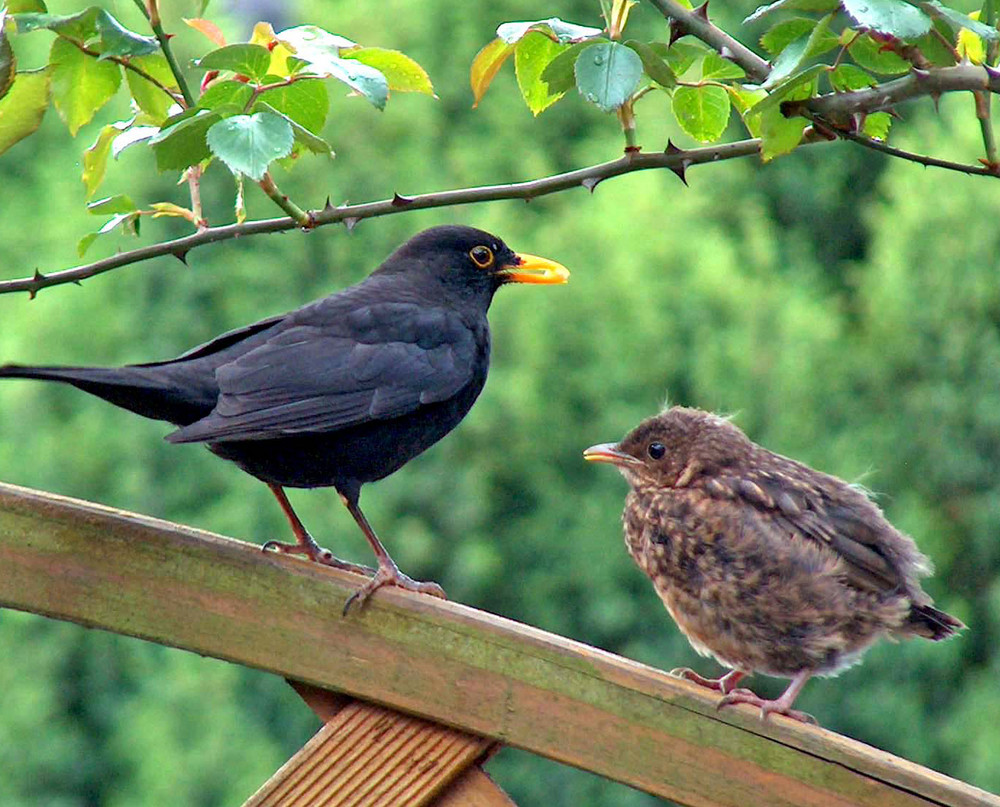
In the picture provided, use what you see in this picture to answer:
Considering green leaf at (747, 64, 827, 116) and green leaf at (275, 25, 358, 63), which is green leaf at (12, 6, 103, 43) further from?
green leaf at (747, 64, 827, 116)

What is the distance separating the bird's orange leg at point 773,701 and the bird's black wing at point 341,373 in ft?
3.16

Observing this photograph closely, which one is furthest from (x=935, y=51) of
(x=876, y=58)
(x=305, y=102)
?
(x=305, y=102)

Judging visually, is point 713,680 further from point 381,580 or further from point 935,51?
point 935,51

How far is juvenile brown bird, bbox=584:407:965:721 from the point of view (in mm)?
2893

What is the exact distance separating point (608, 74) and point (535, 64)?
301 mm

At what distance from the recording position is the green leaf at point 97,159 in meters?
2.17

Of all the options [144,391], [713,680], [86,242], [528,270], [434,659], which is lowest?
[528,270]

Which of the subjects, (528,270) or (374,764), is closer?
(374,764)

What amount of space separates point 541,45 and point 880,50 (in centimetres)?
48

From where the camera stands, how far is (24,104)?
2.07 metres

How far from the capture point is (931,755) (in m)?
7.56

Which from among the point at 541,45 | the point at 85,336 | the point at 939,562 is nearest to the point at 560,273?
the point at 541,45

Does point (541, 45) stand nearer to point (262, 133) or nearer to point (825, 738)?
point (262, 133)

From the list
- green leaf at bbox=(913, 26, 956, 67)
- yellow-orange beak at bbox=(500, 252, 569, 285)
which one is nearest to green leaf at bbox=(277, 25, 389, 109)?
green leaf at bbox=(913, 26, 956, 67)
